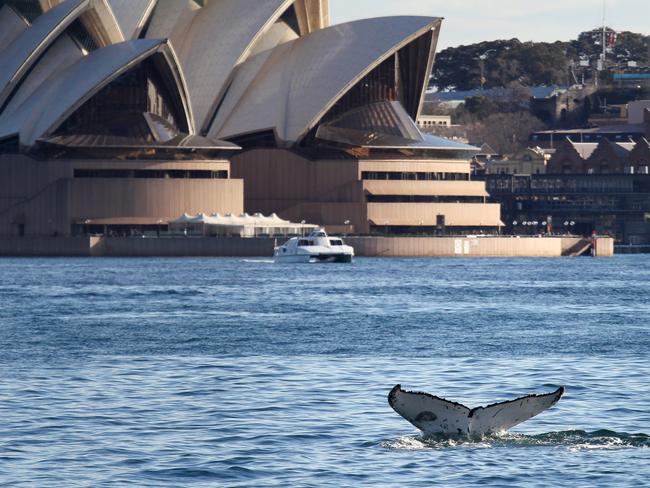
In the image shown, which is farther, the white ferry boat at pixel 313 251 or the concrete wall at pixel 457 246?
the concrete wall at pixel 457 246

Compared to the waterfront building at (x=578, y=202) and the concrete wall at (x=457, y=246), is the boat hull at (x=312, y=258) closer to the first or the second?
the concrete wall at (x=457, y=246)

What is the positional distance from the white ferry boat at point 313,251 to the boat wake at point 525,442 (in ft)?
278

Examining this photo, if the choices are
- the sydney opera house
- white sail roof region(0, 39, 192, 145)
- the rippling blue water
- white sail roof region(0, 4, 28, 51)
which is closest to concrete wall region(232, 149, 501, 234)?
the sydney opera house

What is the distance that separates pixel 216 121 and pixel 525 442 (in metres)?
108

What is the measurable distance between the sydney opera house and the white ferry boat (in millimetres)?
14518

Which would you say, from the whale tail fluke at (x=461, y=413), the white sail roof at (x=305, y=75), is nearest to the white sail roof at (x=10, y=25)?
the white sail roof at (x=305, y=75)

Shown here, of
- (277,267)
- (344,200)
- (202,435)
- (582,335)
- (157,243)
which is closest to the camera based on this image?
(202,435)

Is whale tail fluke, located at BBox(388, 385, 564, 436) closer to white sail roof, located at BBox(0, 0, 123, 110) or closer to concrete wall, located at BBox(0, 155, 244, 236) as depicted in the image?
concrete wall, located at BBox(0, 155, 244, 236)

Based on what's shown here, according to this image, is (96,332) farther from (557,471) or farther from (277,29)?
(277,29)

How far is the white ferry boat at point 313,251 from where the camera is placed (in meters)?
114

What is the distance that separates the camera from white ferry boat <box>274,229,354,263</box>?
11438 cm

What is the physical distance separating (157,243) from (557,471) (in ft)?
324

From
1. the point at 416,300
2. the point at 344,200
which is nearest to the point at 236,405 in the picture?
the point at 416,300

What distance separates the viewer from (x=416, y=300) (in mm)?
69562
